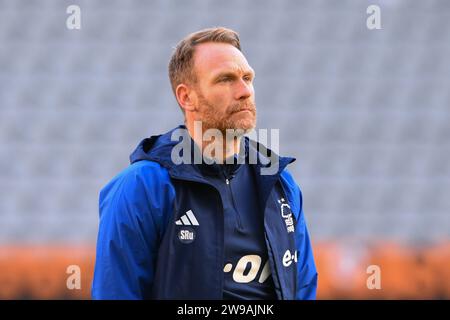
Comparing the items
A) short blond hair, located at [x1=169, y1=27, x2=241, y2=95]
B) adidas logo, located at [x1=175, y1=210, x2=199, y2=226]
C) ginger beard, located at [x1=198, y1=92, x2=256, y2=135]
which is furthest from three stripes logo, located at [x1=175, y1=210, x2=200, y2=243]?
short blond hair, located at [x1=169, y1=27, x2=241, y2=95]

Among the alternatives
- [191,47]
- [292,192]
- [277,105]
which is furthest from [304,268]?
[277,105]

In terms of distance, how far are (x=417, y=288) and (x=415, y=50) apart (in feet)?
8.05

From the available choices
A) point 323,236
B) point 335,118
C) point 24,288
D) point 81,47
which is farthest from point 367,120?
point 24,288

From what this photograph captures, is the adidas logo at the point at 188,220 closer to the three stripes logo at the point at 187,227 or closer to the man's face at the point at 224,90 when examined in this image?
the three stripes logo at the point at 187,227

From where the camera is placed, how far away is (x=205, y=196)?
1.87 metres

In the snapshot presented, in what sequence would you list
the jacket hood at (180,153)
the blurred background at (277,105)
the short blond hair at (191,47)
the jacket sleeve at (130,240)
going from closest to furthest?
1. the jacket sleeve at (130,240)
2. the jacket hood at (180,153)
3. the short blond hair at (191,47)
4. the blurred background at (277,105)

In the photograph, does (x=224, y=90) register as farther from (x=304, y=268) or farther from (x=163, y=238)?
(x=304, y=268)

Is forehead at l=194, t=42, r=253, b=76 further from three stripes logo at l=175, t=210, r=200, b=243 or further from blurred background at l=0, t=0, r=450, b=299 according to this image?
blurred background at l=0, t=0, r=450, b=299

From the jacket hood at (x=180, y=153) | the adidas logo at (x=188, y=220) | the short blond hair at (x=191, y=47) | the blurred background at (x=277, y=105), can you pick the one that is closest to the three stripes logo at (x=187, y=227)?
the adidas logo at (x=188, y=220)

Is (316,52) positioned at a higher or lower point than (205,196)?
higher

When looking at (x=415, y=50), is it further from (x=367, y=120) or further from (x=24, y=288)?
(x=24, y=288)

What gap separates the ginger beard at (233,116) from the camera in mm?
1919

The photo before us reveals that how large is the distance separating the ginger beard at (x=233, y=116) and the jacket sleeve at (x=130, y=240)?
0.83 ft
